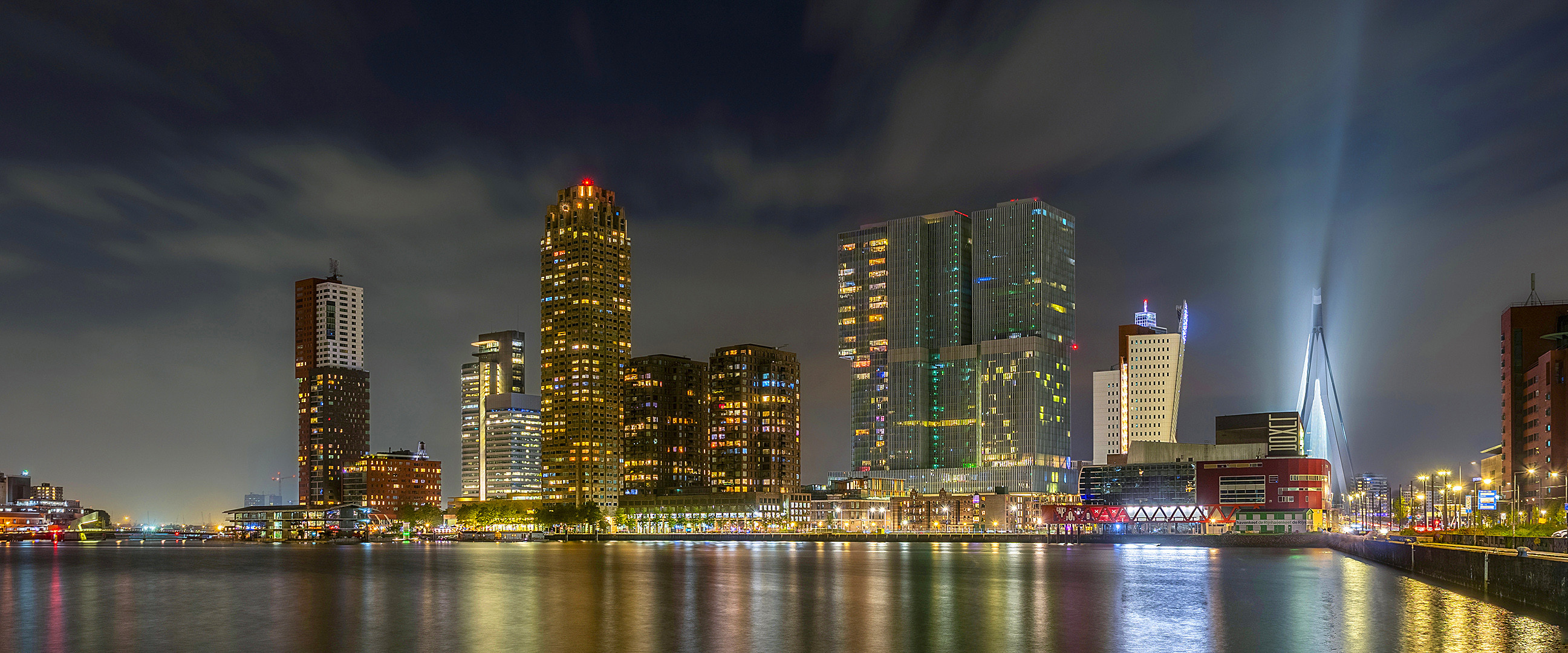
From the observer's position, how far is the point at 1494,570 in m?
81.5

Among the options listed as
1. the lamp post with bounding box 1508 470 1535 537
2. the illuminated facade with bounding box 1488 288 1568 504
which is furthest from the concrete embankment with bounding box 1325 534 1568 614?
the illuminated facade with bounding box 1488 288 1568 504

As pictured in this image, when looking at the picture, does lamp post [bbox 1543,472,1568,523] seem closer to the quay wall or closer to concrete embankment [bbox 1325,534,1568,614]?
the quay wall

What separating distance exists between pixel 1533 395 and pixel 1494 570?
99.6 meters

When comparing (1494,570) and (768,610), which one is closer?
(768,610)

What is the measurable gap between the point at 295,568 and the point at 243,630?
8184 cm

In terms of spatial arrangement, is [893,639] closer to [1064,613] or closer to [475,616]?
[1064,613]

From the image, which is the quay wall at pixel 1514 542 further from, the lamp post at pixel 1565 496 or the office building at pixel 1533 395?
the office building at pixel 1533 395

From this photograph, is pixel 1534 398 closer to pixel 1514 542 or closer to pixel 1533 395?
pixel 1533 395

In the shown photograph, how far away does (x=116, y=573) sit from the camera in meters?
136

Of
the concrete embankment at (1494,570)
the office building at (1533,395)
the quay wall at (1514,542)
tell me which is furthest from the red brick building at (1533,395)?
the concrete embankment at (1494,570)

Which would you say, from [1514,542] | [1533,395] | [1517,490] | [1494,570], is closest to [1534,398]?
[1533,395]

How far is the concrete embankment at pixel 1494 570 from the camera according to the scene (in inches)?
2643

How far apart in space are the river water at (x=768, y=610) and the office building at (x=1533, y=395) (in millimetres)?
42619

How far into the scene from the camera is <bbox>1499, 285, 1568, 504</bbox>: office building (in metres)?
153
